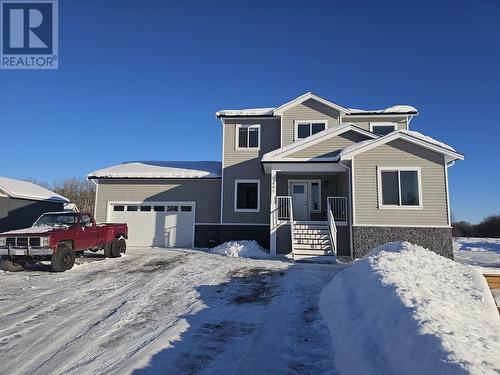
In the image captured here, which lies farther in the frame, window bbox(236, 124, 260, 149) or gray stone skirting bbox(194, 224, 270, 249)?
window bbox(236, 124, 260, 149)

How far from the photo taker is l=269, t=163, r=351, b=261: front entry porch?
12.8m

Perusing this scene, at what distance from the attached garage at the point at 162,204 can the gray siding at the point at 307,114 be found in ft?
14.8

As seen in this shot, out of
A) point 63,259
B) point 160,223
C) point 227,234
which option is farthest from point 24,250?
point 227,234

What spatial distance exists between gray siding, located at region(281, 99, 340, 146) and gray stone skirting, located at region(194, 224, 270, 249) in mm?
5341

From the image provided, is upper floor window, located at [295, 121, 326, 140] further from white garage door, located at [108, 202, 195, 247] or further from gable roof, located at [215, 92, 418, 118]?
white garage door, located at [108, 202, 195, 247]

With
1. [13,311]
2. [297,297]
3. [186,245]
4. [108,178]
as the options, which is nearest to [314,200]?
[186,245]

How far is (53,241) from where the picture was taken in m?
9.69

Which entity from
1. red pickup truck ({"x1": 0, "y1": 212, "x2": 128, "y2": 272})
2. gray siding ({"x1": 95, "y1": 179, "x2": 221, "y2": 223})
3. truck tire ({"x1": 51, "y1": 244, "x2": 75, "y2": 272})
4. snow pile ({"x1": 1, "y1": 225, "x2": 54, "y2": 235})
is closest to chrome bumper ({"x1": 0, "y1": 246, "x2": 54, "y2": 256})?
red pickup truck ({"x1": 0, "y1": 212, "x2": 128, "y2": 272})

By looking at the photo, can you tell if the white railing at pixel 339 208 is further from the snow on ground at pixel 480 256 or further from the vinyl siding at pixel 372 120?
the vinyl siding at pixel 372 120

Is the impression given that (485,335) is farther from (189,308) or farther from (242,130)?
(242,130)

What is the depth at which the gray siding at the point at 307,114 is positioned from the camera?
17625 millimetres

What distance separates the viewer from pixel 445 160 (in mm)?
12750

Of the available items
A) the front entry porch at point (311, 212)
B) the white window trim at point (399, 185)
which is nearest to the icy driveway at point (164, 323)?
the front entry porch at point (311, 212)

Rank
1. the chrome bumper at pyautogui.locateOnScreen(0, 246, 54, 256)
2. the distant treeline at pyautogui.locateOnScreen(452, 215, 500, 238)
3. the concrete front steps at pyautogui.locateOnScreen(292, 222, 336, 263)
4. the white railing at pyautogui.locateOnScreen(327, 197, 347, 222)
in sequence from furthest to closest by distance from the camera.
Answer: the distant treeline at pyautogui.locateOnScreen(452, 215, 500, 238)
the white railing at pyautogui.locateOnScreen(327, 197, 347, 222)
the concrete front steps at pyautogui.locateOnScreen(292, 222, 336, 263)
the chrome bumper at pyautogui.locateOnScreen(0, 246, 54, 256)
